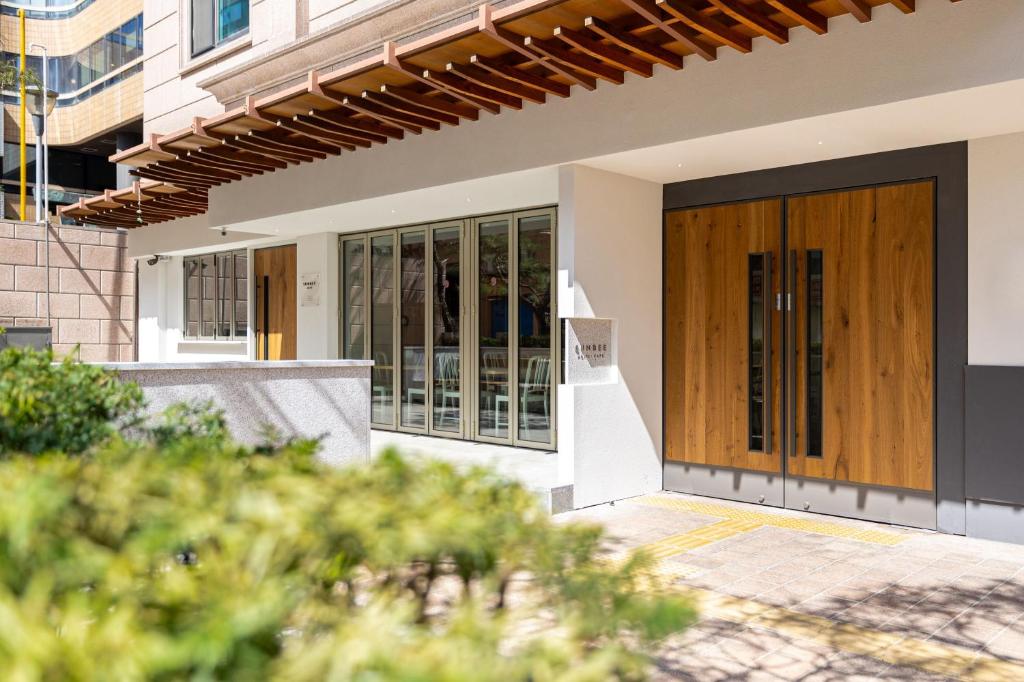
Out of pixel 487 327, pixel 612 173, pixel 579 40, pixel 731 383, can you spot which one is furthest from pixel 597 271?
pixel 487 327

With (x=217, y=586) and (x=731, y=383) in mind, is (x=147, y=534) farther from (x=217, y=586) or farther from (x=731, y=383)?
(x=731, y=383)

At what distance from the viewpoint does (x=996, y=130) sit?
6.33 m

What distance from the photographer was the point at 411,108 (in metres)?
7.73

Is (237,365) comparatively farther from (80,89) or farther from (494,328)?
(80,89)

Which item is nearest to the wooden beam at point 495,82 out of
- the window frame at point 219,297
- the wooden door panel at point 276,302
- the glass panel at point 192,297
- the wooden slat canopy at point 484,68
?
the wooden slat canopy at point 484,68

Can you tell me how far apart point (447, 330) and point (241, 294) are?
537 centimetres

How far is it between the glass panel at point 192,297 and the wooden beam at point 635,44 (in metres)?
11.8

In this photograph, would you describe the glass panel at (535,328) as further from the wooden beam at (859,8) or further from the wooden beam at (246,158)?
the wooden beam at (859,8)

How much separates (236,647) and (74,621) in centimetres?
21

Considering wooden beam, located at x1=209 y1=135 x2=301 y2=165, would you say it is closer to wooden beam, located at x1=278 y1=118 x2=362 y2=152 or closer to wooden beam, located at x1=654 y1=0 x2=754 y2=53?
wooden beam, located at x1=278 y1=118 x2=362 y2=152

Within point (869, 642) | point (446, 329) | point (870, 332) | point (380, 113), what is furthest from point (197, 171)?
point (869, 642)

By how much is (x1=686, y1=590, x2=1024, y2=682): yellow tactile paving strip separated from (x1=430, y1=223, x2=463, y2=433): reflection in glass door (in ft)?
20.9

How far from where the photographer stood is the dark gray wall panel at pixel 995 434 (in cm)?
634

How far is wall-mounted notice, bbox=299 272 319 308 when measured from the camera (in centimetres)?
1294
